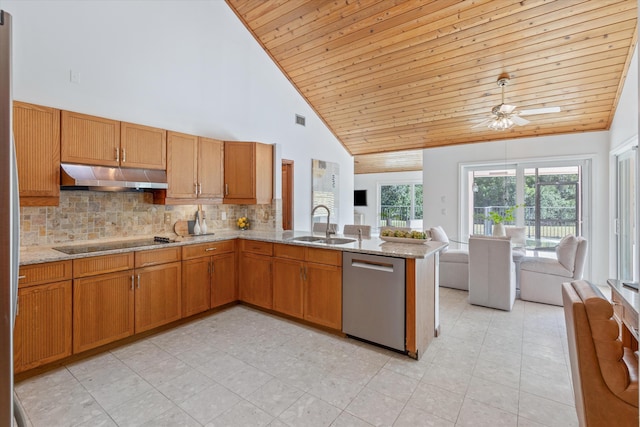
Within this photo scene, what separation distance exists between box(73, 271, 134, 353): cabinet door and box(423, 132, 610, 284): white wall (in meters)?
5.56

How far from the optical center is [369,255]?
2.76 m

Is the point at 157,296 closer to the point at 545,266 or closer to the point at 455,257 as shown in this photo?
the point at 455,257

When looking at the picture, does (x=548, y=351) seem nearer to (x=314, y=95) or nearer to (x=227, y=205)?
(x=227, y=205)

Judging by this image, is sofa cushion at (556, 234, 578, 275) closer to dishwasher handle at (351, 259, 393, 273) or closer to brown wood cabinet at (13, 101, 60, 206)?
dishwasher handle at (351, 259, 393, 273)

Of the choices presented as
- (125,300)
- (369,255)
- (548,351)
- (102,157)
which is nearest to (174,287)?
(125,300)

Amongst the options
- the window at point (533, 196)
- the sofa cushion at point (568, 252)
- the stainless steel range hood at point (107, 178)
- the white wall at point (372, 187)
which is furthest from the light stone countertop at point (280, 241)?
Answer: the white wall at point (372, 187)

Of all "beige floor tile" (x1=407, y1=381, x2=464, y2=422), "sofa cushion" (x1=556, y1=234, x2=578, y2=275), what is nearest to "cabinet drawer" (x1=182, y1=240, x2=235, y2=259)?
"beige floor tile" (x1=407, y1=381, x2=464, y2=422)

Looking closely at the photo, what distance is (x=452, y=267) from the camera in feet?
15.4

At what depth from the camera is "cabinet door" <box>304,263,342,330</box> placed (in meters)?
2.97

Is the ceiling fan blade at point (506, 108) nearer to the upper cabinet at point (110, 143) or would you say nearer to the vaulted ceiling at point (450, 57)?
the vaulted ceiling at point (450, 57)

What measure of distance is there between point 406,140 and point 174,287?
5.04 m

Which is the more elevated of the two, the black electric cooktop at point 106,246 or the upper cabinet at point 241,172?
the upper cabinet at point 241,172

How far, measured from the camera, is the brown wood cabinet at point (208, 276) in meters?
3.32

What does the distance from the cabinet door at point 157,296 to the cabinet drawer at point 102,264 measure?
0.15 meters
